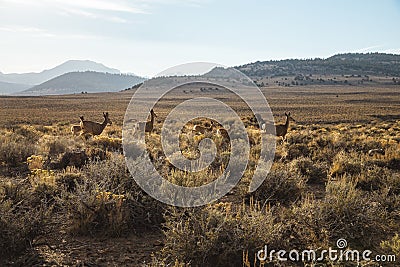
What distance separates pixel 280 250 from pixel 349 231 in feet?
4.90

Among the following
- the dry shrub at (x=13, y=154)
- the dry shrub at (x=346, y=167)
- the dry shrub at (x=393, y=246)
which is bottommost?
the dry shrub at (x=393, y=246)

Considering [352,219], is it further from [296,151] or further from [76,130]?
[76,130]

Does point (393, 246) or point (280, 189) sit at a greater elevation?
point (280, 189)

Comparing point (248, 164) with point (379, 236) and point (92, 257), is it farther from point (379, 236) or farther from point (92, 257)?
point (92, 257)

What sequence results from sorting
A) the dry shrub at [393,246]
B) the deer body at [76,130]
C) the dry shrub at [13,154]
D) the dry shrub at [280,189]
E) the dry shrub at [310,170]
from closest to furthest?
the dry shrub at [393,246] → the dry shrub at [280,189] → the dry shrub at [310,170] → the dry shrub at [13,154] → the deer body at [76,130]

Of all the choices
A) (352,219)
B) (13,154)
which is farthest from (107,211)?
(13,154)

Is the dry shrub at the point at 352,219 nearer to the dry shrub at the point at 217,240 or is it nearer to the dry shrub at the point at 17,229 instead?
the dry shrub at the point at 217,240

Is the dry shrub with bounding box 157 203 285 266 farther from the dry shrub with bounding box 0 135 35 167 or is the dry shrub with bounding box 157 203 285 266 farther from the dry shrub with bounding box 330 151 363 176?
the dry shrub with bounding box 0 135 35 167

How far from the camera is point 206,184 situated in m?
7.32

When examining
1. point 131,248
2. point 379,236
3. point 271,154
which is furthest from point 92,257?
point 271,154

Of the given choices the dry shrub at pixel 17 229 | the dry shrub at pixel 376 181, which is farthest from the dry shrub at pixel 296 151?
the dry shrub at pixel 17 229

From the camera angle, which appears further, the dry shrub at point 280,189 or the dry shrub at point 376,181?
the dry shrub at point 376,181

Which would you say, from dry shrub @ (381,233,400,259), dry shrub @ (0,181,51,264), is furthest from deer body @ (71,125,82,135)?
dry shrub @ (381,233,400,259)

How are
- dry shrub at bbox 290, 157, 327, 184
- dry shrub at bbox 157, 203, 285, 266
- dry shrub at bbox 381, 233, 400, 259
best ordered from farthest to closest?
dry shrub at bbox 290, 157, 327, 184 < dry shrub at bbox 381, 233, 400, 259 < dry shrub at bbox 157, 203, 285, 266
